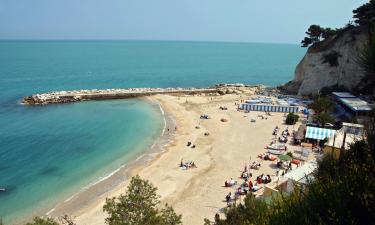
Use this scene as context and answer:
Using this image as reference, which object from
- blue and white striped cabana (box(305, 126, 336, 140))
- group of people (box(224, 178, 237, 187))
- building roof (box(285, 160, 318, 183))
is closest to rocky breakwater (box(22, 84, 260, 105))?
blue and white striped cabana (box(305, 126, 336, 140))

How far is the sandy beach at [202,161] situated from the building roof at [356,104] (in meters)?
7.13

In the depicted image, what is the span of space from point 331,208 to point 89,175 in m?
28.6

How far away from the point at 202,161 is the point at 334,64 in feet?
112

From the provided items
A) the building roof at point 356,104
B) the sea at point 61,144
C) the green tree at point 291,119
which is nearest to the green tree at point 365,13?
the building roof at point 356,104

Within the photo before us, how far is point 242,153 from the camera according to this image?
36.7m

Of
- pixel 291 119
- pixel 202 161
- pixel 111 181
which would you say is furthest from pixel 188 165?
pixel 291 119

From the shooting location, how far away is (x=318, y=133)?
37.1 m

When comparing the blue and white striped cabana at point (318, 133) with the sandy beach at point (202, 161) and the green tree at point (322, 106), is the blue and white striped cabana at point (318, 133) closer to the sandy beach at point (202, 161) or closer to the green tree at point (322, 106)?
the sandy beach at point (202, 161)

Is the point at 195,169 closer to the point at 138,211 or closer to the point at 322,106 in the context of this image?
the point at 138,211

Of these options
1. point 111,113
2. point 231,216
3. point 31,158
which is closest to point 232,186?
point 231,216

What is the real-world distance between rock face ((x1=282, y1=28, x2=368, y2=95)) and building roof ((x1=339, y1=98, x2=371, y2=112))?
9063 millimetres

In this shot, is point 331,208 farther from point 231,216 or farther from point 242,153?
point 242,153

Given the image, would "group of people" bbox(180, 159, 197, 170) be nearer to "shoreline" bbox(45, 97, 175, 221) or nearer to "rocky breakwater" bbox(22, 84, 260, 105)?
"shoreline" bbox(45, 97, 175, 221)

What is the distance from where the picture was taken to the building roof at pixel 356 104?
41556mm
